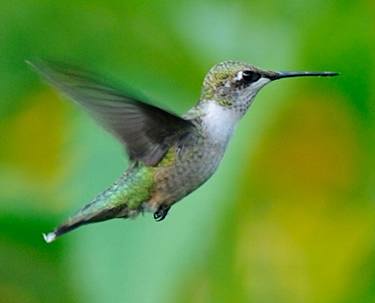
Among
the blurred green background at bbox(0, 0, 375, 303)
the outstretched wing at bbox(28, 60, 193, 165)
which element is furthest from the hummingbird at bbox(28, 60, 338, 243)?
the blurred green background at bbox(0, 0, 375, 303)

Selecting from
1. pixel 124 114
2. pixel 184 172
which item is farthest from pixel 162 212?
pixel 124 114

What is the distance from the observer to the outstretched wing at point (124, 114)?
6.44 ft

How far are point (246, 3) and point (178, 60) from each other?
0.29m

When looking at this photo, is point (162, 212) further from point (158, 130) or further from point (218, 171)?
point (218, 171)

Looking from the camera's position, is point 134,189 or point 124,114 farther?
point 134,189

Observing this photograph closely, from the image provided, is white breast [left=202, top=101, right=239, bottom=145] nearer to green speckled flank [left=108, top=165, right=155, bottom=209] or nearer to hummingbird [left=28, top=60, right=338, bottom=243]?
hummingbird [left=28, top=60, right=338, bottom=243]

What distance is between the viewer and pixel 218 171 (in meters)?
2.57

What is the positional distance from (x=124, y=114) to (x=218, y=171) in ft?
1.72

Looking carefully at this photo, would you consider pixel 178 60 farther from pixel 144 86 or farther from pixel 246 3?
pixel 246 3

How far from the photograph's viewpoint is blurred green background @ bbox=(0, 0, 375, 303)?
8.23 ft

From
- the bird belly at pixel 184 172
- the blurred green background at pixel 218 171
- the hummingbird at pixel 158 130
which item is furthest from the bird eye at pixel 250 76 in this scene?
the blurred green background at pixel 218 171

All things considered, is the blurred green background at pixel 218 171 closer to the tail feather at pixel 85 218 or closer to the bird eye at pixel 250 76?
the tail feather at pixel 85 218

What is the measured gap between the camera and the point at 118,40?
2.96m

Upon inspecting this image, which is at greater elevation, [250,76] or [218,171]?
[250,76]
